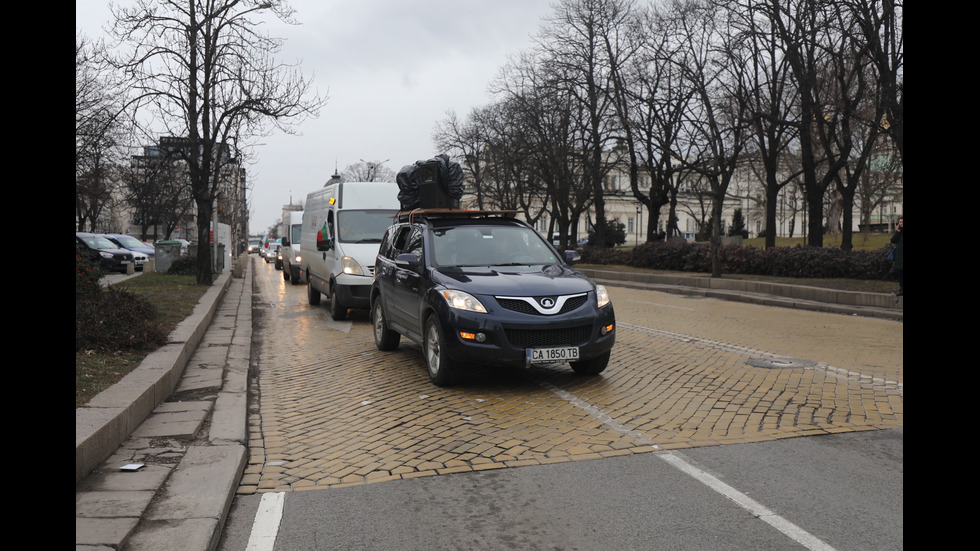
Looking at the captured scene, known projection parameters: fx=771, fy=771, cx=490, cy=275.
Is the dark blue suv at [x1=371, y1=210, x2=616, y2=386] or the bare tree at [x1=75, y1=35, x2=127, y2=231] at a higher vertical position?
the bare tree at [x1=75, y1=35, x2=127, y2=231]

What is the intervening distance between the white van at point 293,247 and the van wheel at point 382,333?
14.8m

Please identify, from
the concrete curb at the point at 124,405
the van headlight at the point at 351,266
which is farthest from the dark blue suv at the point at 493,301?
the van headlight at the point at 351,266

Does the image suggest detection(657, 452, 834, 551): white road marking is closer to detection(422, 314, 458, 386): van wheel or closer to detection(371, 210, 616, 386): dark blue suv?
detection(371, 210, 616, 386): dark blue suv

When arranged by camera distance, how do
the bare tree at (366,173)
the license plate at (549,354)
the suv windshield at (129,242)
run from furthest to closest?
1. the bare tree at (366,173)
2. the suv windshield at (129,242)
3. the license plate at (549,354)

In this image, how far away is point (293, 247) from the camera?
26.4 meters

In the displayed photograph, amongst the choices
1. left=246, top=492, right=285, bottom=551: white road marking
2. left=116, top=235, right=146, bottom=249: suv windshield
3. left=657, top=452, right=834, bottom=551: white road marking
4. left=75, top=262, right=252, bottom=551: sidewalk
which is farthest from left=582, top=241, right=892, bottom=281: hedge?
left=116, top=235, right=146, bottom=249: suv windshield

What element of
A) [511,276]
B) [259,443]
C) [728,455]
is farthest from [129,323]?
[728,455]

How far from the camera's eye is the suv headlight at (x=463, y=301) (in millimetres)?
7086

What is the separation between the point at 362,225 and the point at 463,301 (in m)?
7.91

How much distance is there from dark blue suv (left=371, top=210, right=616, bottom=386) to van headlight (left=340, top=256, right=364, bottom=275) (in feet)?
14.3

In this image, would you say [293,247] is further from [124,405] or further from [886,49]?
[124,405]

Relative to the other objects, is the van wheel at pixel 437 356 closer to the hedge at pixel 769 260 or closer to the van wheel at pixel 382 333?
the van wheel at pixel 382 333

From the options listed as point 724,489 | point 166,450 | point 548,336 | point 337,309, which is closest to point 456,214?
point 548,336

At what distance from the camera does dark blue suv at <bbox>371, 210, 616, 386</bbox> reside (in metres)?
7.01
